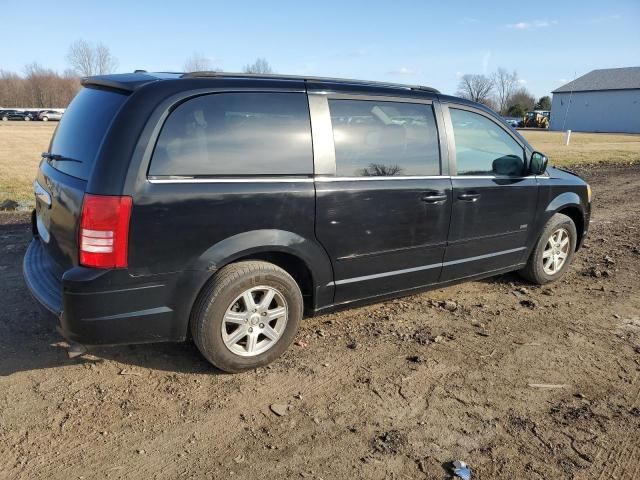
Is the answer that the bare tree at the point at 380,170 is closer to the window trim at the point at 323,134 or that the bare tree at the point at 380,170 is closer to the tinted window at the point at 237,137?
the window trim at the point at 323,134

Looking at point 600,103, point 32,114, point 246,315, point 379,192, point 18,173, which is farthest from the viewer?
point 600,103

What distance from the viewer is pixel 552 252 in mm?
5301

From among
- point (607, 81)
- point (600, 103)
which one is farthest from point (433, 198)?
point (607, 81)

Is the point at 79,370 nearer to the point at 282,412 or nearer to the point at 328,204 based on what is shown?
the point at 282,412

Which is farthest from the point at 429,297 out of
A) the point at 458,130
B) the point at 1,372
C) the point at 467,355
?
the point at 1,372

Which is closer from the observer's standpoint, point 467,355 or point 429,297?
point 467,355

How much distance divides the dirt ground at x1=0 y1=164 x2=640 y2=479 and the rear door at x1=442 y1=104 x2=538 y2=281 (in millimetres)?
508

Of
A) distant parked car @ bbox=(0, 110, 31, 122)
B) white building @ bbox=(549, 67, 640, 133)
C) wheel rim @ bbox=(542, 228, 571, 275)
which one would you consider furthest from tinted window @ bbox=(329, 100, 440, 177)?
white building @ bbox=(549, 67, 640, 133)

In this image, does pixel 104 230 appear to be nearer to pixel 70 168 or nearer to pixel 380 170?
pixel 70 168

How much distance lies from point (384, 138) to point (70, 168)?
7.09 ft

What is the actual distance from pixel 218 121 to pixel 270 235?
0.77 m

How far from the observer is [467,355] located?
382cm

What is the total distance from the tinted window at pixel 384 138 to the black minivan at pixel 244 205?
1cm

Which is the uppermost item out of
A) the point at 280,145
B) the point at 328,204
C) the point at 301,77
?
the point at 301,77
